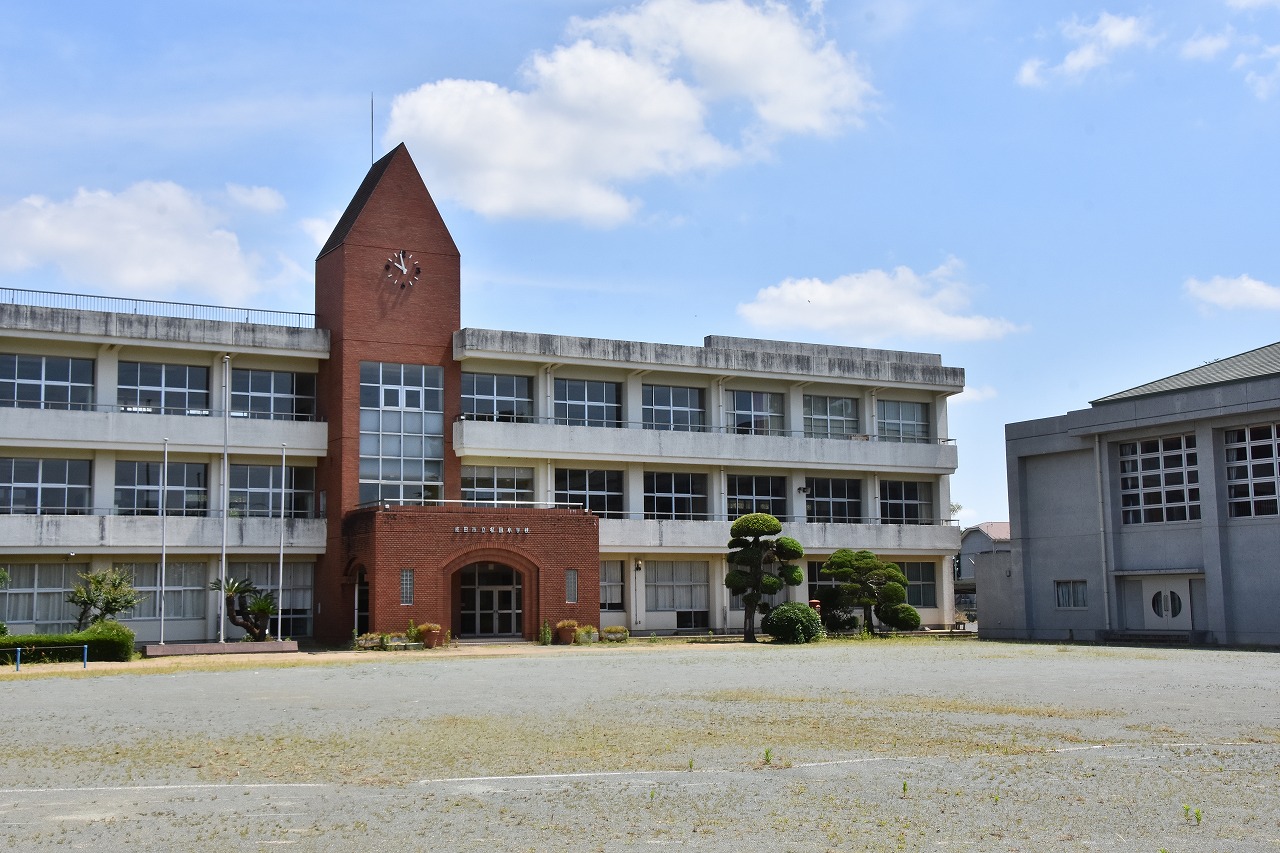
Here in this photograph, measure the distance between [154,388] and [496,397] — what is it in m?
10.7

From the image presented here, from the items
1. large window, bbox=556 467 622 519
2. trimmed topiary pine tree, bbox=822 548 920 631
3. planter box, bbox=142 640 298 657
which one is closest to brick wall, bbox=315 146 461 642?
large window, bbox=556 467 622 519

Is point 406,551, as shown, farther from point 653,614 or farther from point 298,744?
point 298,744

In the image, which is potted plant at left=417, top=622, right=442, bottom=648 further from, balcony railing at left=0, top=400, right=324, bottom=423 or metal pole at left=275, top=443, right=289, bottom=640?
balcony railing at left=0, top=400, right=324, bottom=423

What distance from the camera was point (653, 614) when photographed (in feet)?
149

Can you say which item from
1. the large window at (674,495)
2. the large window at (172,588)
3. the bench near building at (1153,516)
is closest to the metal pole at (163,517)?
the large window at (172,588)

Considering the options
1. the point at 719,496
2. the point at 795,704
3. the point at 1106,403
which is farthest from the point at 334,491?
the point at 795,704

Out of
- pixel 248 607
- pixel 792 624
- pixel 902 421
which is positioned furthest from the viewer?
pixel 902 421

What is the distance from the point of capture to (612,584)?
148 ft

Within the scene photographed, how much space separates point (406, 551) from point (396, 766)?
26.2 meters

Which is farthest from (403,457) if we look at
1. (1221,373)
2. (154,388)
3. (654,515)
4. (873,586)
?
(1221,373)

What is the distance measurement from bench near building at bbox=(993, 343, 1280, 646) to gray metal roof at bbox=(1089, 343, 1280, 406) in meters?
0.06

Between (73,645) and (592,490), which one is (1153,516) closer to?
(592,490)

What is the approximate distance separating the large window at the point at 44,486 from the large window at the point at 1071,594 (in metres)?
29.2

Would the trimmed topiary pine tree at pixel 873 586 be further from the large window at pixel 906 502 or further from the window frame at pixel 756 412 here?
the large window at pixel 906 502
